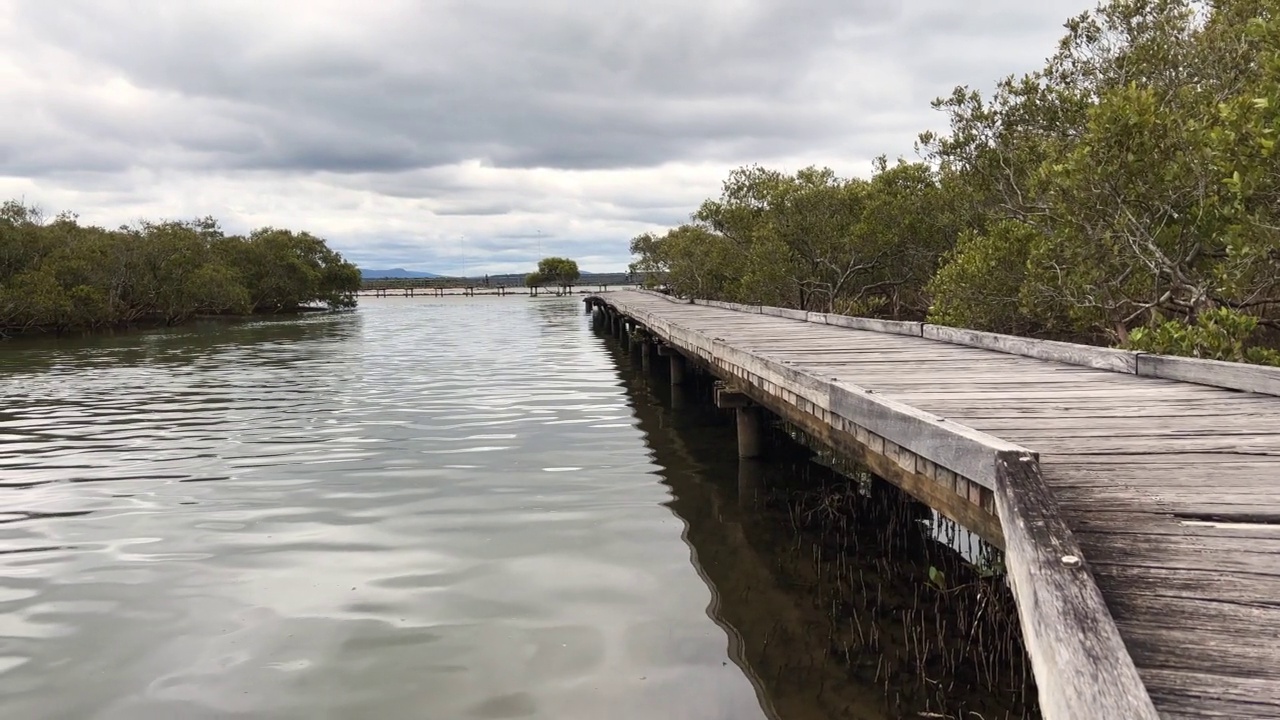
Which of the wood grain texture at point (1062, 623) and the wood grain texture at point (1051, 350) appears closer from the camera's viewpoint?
the wood grain texture at point (1062, 623)

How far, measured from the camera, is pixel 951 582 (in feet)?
21.8

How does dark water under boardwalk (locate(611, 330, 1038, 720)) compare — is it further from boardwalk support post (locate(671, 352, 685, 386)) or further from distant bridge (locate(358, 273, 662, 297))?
distant bridge (locate(358, 273, 662, 297))

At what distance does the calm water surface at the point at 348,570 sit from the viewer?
190 inches

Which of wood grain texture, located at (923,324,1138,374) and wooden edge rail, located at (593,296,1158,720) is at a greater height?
wood grain texture, located at (923,324,1138,374)

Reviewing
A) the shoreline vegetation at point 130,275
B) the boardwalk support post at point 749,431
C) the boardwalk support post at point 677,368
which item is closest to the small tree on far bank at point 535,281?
the shoreline vegetation at point 130,275

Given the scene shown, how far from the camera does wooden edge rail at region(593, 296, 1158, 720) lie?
197cm

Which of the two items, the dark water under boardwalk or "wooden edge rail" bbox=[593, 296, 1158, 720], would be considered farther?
the dark water under boardwalk

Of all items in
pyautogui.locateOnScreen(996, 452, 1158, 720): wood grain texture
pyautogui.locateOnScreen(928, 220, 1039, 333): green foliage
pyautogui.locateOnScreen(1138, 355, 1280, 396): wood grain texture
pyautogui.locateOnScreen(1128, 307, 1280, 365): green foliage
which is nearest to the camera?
pyautogui.locateOnScreen(996, 452, 1158, 720): wood grain texture

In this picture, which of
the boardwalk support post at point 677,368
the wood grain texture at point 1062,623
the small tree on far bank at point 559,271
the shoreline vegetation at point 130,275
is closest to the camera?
the wood grain texture at point 1062,623

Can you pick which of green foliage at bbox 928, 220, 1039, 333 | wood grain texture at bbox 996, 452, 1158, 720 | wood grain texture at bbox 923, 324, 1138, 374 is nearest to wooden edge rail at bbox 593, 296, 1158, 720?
wood grain texture at bbox 996, 452, 1158, 720

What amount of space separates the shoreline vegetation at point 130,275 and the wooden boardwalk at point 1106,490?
37.9 m

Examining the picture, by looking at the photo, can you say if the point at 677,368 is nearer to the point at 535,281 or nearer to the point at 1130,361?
the point at 1130,361

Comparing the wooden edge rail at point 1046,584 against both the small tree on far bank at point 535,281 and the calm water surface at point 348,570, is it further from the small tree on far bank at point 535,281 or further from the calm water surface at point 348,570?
the small tree on far bank at point 535,281

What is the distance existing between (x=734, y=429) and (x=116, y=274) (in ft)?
129
